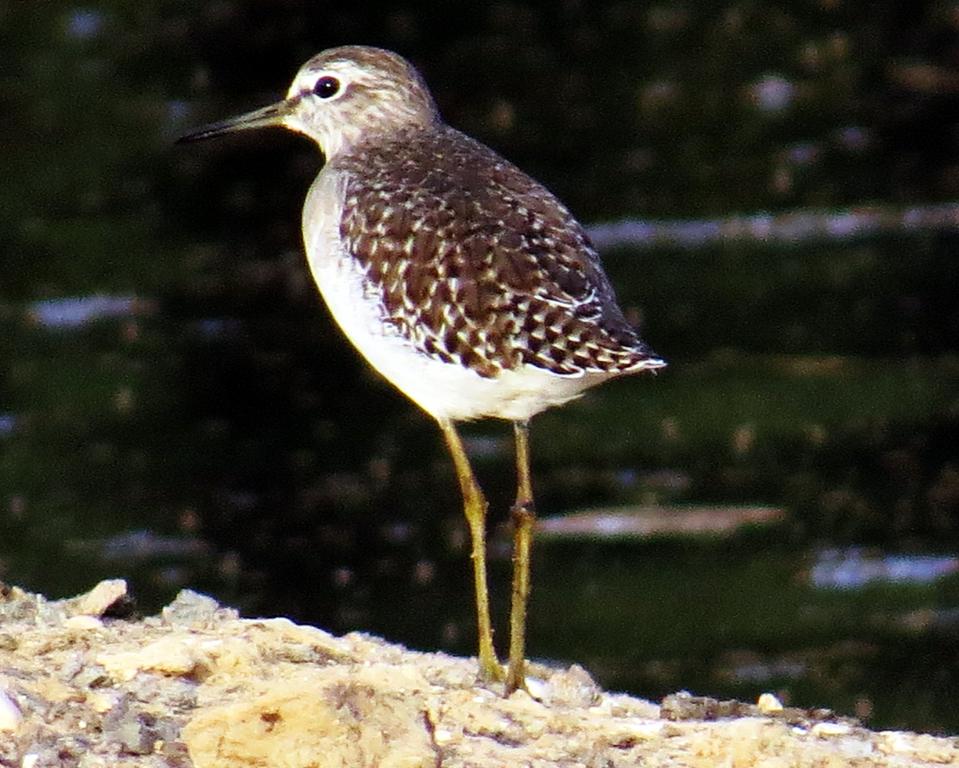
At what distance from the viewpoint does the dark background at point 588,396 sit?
11867 millimetres

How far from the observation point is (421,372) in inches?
285

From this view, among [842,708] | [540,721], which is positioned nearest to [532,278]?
[540,721]

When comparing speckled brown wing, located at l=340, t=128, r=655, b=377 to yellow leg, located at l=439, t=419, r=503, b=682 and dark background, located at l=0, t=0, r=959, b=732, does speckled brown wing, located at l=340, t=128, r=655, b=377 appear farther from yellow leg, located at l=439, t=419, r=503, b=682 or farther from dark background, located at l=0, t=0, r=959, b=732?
dark background, located at l=0, t=0, r=959, b=732

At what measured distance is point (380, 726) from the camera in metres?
Result: 5.76

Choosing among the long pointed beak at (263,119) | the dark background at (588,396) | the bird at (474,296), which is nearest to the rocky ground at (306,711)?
the bird at (474,296)

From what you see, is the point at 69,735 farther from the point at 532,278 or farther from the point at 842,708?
the point at 842,708

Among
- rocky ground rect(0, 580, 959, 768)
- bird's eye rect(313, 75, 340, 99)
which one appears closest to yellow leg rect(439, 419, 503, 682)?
rocky ground rect(0, 580, 959, 768)

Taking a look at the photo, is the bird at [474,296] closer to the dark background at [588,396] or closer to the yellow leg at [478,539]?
the yellow leg at [478,539]

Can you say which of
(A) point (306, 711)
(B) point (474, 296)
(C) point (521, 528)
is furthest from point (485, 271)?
(A) point (306, 711)

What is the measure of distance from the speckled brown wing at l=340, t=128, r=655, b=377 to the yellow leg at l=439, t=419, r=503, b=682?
0.42 meters

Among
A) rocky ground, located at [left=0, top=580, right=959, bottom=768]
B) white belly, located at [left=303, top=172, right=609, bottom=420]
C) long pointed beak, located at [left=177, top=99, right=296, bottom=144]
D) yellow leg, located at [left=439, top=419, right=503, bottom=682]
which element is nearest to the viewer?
rocky ground, located at [left=0, top=580, right=959, bottom=768]

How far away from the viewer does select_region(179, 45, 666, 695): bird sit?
22.9 ft

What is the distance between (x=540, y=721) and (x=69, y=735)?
134 cm

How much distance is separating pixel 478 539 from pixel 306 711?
1.94 m
